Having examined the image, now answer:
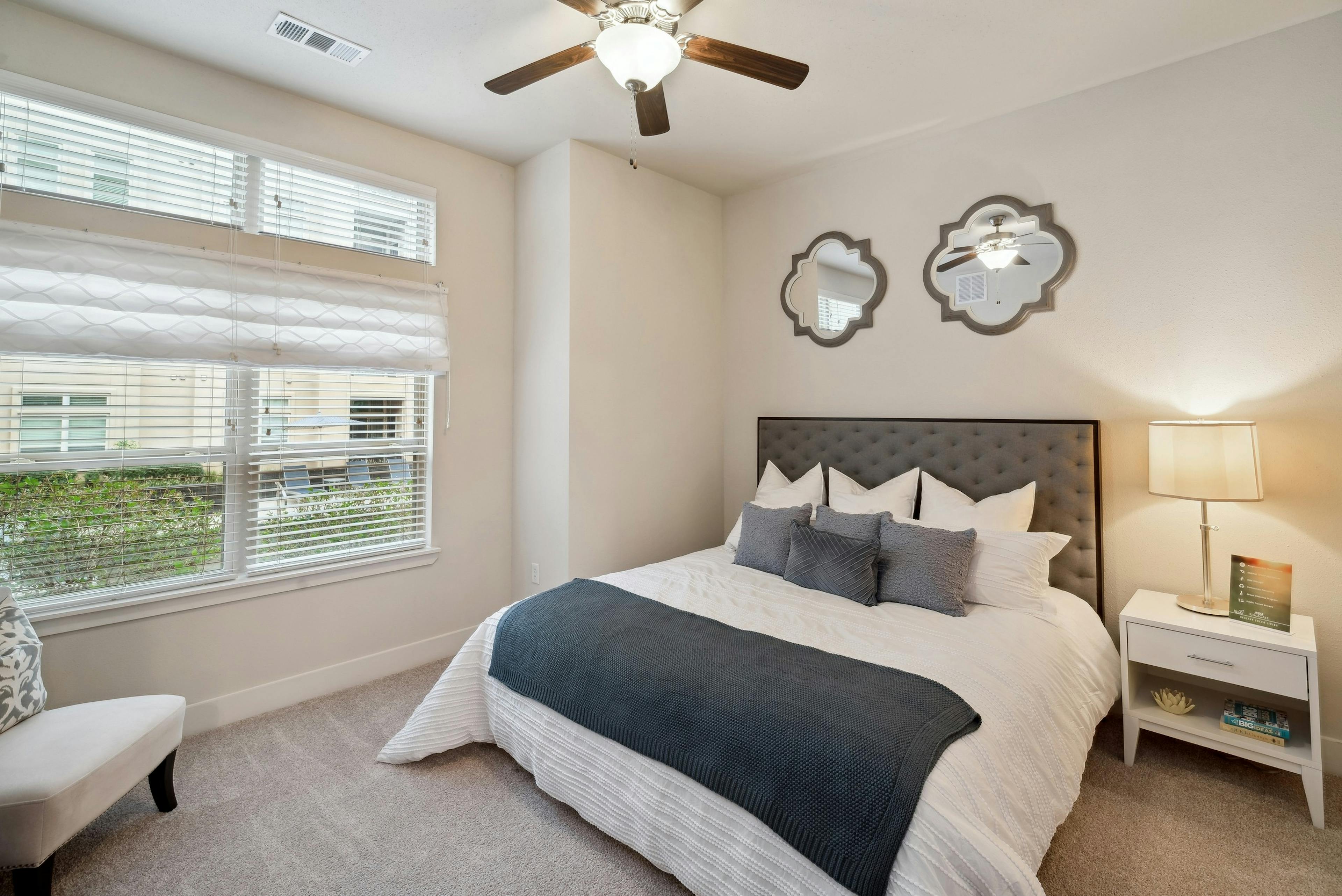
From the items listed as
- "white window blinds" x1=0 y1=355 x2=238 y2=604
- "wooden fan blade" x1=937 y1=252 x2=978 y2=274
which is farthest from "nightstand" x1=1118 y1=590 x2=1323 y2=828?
"white window blinds" x1=0 y1=355 x2=238 y2=604

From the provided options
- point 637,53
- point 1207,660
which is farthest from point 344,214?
point 1207,660

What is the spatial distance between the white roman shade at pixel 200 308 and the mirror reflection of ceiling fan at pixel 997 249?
110 inches

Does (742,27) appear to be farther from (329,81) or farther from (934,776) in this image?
(934,776)

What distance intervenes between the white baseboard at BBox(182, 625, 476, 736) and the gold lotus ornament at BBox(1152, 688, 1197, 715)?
131 inches

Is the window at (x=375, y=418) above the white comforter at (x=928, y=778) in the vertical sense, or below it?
above

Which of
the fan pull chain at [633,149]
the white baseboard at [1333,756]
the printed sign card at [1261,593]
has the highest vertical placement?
the fan pull chain at [633,149]

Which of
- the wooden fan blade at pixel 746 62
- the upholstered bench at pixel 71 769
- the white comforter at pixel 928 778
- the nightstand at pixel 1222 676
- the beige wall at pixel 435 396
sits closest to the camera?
the white comforter at pixel 928 778

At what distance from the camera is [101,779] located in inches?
69.1

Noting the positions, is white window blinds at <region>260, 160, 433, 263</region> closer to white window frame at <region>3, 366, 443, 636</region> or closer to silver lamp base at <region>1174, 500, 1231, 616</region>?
white window frame at <region>3, 366, 443, 636</region>

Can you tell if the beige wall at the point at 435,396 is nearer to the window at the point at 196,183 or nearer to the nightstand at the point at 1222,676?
the window at the point at 196,183

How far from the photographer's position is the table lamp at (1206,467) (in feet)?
7.21

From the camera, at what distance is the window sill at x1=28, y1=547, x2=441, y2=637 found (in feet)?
7.70

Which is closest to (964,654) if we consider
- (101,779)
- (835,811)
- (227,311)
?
(835,811)

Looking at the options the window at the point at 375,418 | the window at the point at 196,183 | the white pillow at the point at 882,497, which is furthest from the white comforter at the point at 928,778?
the window at the point at 196,183
